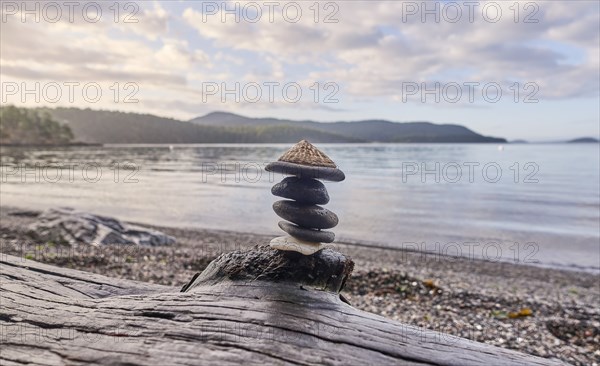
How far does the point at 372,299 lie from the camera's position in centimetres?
919

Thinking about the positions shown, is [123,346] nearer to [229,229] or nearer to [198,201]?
[229,229]

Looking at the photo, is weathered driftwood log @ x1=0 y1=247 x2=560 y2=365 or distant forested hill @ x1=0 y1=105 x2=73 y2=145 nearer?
weathered driftwood log @ x1=0 y1=247 x2=560 y2=365

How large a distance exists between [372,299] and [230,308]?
6394 millimetres

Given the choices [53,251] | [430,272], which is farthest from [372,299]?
[53,251]

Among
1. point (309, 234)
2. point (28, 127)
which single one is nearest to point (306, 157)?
point (309, 234)

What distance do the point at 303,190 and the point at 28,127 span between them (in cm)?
15150


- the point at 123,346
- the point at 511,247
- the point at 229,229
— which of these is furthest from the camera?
the point at 229,229

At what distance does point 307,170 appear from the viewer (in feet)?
11.3

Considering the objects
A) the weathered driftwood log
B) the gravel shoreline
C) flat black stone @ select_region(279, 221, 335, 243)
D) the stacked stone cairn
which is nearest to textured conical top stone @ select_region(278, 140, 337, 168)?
the stacked stone cairn

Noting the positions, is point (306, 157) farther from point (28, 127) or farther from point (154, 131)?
point (154, 131)

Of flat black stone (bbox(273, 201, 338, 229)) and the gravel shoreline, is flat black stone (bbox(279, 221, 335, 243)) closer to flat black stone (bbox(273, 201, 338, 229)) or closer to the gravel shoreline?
flat black stone (bbox(273, 201, 338, 229))

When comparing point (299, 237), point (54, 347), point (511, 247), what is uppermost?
point (299, 237)

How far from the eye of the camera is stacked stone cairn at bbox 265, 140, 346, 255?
3.49 m

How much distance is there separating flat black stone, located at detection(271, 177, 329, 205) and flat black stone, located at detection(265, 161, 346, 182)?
0.17 metres
